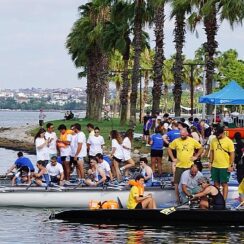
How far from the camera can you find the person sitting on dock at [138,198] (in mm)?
20656

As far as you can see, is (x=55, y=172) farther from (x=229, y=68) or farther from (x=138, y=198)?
(x=229, y=68)

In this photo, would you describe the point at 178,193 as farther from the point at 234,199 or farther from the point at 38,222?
the point at 38,222

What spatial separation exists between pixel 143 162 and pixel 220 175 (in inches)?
104

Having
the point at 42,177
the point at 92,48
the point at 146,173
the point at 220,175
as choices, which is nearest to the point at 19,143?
the point at 92,48

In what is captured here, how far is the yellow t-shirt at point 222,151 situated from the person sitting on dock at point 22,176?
17.6 feet

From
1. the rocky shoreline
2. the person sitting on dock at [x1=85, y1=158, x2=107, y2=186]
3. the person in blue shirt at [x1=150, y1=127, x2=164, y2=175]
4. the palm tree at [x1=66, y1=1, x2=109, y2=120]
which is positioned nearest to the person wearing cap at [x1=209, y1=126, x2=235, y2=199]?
the person sitting on dock at [x1=85, y1=158, x2=107, y2=186]

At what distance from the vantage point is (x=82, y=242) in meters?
18.6

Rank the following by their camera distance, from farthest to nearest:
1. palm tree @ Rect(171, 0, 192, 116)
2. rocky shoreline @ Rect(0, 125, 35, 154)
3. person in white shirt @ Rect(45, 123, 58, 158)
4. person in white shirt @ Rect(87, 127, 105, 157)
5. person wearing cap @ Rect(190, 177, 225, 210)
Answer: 1. rocky shoreline @ Rect(0, 125, 35, 154)
2. palm tree @ Rect(171, 0, 192, 116)
3. person in white shirt @ Rect(87, 127, 105, 157)
4. person in white shirt @ Rect(45, 123, 58, 158)
5. person wearing cap @ Rect(190, 177, 225, 210)

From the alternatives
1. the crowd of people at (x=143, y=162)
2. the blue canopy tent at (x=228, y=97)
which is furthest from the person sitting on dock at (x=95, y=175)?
the blue canopy tent at (x=228, y=97)

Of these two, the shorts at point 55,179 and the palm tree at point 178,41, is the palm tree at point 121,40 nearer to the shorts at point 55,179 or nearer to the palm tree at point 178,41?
the palm tree at point 178,41

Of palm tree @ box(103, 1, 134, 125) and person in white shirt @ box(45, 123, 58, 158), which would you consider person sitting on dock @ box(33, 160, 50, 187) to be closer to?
person in white shirt @ box(45, 123, 58, 158)

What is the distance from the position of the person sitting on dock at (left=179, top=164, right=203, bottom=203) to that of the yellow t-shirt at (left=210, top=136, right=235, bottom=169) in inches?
31.3

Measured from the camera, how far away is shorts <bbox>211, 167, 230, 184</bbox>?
72.1 ft

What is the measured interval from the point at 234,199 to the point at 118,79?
86111 mm
